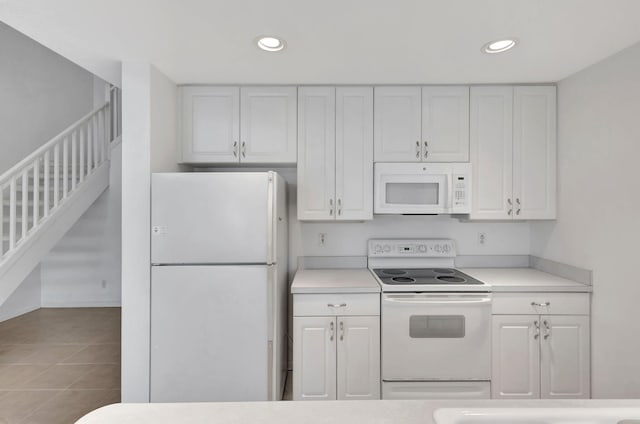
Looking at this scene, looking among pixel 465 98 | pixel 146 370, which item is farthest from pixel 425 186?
pixel 146 370

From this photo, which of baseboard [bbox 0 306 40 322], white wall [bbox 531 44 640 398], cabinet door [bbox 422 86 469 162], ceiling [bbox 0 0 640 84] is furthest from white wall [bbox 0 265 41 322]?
white wall [bbox 531 44 640 398]

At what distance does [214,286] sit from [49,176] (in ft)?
9.75

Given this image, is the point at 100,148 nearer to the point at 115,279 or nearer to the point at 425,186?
the point at 115,279

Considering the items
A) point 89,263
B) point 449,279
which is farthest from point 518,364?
point 89,263

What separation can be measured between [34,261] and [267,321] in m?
2.51

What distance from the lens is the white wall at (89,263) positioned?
4.53 metres

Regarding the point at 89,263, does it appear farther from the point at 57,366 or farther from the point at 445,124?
the point at 445,124

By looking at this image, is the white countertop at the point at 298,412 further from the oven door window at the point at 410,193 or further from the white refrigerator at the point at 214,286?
the oven door window at the point at 410,193

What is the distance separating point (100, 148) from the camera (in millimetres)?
4363

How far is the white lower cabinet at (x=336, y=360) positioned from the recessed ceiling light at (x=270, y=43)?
1.67m

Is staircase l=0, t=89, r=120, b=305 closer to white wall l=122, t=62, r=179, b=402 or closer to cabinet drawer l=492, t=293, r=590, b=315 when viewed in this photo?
white wall l=122, t=62, r=179, b=402

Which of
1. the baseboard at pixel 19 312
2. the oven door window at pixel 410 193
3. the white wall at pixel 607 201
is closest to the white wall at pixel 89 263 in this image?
the baseboard at pixel 19 312

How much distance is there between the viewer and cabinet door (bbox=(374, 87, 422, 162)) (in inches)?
100

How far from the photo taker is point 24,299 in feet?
14.1
